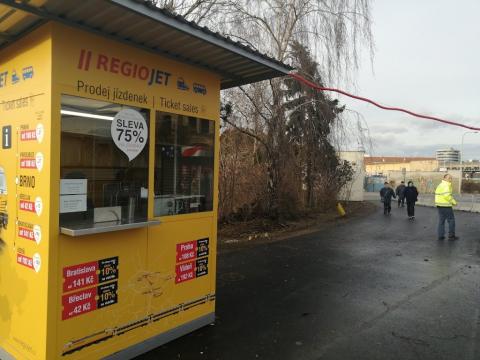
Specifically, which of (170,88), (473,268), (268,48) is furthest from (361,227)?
(170,88)

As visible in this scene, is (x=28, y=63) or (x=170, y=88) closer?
(x=28, y=63)

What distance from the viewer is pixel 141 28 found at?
337cm

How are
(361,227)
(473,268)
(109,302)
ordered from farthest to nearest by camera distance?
(361,227)
(473,268)
(109,302)

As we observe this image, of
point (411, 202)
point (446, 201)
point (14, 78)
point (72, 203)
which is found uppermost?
point (14, 78)

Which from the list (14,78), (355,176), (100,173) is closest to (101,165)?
(100,173)

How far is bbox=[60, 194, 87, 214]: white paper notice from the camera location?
318 centimetres

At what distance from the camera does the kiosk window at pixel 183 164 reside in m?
3.92

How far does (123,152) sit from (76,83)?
74 centimetres

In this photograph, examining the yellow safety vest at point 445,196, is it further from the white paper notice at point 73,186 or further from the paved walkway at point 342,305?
the white paper notice at point 73,186

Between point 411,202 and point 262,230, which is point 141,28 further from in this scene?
point 411,202

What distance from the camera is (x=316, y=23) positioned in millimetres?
10820

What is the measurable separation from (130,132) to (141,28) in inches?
36.6

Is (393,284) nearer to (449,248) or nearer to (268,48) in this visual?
→ (449,248)

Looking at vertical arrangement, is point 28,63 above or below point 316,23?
below
